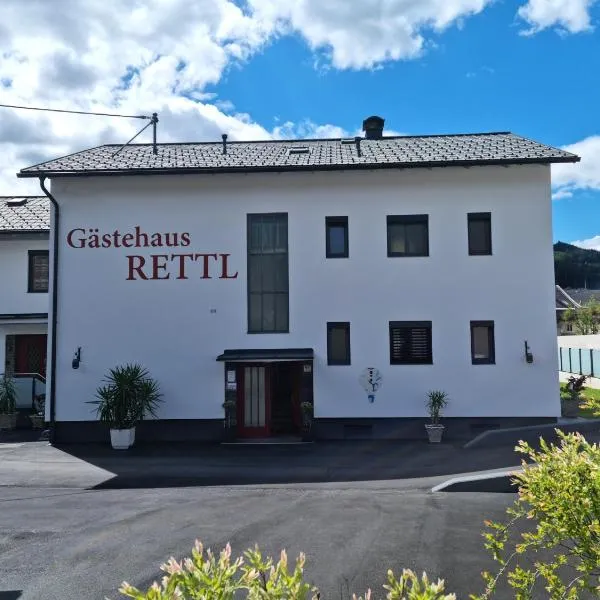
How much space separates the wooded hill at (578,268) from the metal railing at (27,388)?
79.0 metres

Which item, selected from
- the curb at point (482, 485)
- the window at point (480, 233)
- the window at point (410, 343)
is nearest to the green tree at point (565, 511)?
the curb at point (482, 485)

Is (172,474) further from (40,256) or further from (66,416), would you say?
(40,256)

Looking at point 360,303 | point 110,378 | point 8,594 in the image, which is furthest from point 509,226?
point 8,594

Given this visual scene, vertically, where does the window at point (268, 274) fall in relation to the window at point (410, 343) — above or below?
above

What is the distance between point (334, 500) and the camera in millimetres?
8461

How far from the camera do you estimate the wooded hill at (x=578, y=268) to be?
80.8 metres

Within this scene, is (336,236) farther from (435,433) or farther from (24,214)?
(24,214)

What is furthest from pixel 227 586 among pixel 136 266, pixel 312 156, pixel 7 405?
pixel 7 405

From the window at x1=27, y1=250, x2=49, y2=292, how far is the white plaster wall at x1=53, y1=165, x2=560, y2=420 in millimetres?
4730

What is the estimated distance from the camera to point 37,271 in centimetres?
1809

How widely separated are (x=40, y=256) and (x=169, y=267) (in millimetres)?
7110

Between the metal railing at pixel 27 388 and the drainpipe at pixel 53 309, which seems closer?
the drainpipe at pixel 53 309

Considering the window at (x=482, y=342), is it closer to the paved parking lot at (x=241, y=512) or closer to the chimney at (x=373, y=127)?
the paved parking lot at (x=241, y=512)

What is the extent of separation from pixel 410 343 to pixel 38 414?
39.3ft
